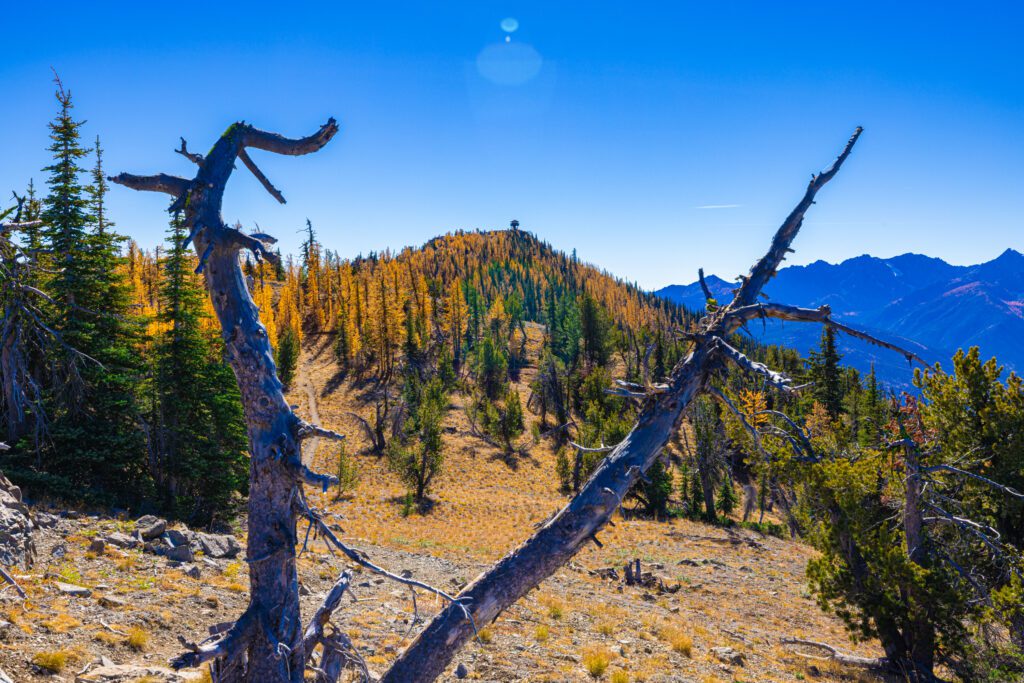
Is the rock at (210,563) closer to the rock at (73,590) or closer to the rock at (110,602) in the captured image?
the rock at (110,602)

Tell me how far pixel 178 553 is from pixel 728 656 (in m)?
12.1

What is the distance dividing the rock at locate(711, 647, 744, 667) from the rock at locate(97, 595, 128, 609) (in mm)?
10929

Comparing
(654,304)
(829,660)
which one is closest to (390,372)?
(829,660)

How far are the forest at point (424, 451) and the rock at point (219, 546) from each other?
2.83m

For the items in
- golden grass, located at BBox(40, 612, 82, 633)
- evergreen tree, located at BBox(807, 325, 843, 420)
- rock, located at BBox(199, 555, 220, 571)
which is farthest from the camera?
evergreen tree, located at BBox(807, 325, 843, 420)

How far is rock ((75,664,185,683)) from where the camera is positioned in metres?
5.29

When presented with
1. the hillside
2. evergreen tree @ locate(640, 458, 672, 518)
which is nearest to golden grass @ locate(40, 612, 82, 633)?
the hillside

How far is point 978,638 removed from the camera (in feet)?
30.3

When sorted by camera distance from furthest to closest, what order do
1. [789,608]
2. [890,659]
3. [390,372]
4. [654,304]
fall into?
[654,304] < [390,372] < [789,608] < [890,659]

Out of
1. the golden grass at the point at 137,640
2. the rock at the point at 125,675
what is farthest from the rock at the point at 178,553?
the rock at the point at 125,675

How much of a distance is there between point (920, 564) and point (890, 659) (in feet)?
7.73

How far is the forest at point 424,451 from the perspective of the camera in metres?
3.18

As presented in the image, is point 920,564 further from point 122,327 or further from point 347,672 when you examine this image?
point 122,327

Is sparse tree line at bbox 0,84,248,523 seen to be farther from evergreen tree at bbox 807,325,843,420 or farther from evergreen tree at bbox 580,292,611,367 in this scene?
evergreen tree at bbox 580,292,611,367
